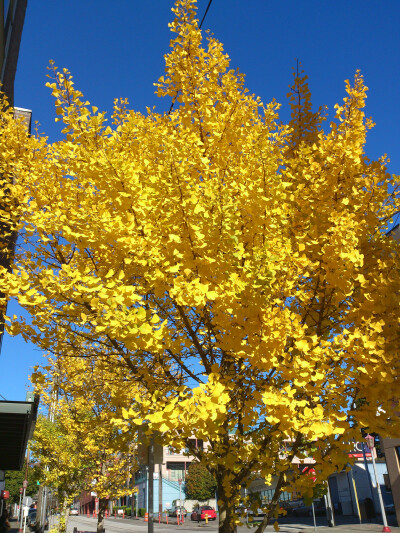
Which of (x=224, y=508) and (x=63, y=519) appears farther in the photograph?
(x=63, y=519)

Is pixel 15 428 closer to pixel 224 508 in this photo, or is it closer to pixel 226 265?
pixel 224 508

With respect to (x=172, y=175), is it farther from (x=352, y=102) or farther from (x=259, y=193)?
(x=352, y=102)

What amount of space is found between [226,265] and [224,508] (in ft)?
8.17

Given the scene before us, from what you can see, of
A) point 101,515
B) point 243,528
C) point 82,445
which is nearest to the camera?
point 101,515

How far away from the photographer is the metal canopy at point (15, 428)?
8156 mm

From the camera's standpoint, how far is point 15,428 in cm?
955

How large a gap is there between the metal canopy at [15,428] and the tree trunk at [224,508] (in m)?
5.40

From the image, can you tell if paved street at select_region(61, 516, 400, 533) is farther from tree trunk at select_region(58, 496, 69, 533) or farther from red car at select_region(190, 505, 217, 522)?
tree trunk at select_region(58, 496, 69, 533)

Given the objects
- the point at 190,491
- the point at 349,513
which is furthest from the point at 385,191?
the point at 190,491

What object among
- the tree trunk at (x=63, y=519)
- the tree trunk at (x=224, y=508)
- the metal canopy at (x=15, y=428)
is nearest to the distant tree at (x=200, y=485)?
the tree trunk at (x=63, y=519)

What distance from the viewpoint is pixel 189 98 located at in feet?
15.1

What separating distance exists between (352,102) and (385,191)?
1.19 metres

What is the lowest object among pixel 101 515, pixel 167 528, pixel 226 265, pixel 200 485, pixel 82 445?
pixel 167 528

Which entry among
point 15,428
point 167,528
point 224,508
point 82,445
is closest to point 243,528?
point 167,528
